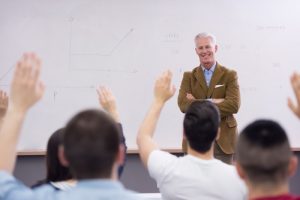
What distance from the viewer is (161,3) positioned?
12.6 feet

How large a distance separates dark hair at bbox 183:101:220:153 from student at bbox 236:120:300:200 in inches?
16.2

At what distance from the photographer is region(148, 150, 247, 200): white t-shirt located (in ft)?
5.06

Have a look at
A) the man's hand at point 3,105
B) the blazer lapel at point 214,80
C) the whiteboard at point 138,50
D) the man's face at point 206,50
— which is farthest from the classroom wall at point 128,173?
the man's hand at point 3,105

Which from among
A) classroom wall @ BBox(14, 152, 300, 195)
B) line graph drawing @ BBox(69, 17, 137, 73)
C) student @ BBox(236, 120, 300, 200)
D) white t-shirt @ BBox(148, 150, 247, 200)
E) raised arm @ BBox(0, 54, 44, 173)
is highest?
line graph drawing @ BBox(69, 17, 137, 73)

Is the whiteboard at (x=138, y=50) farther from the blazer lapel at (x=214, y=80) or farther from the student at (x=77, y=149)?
the student at (x=77, y=149)

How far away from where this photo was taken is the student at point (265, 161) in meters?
1.13

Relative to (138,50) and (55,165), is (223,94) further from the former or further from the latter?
(55,165)

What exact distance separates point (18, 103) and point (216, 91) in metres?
2.28

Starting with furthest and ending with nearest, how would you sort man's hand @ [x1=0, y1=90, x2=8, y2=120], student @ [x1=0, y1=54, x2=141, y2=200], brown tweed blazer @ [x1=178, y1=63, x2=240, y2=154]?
brown tweed blazer @ [x1=178, y1=63, x2=240, y2=154]
man's hand @ [x1=0, y1=90, x2=8, y2=120]
student @ [x1=0, y1=54, x2=141, y2=200]

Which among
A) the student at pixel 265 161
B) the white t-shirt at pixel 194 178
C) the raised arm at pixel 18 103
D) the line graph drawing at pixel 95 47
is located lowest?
the white t-shirt at pixel 194 178

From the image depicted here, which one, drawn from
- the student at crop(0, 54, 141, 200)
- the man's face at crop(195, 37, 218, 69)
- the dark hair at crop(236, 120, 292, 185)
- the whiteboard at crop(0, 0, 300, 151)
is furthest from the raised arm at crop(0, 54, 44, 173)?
the whiteboard at crop(0, 0, 300, 151)

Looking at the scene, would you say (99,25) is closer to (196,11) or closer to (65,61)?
(65,61)

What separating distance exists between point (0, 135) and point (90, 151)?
235 mm

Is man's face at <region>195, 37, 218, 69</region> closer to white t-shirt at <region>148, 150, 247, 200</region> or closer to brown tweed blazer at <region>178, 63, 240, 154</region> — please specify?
brown tweed blazer at <region>178, 63, 240, 154</region>
